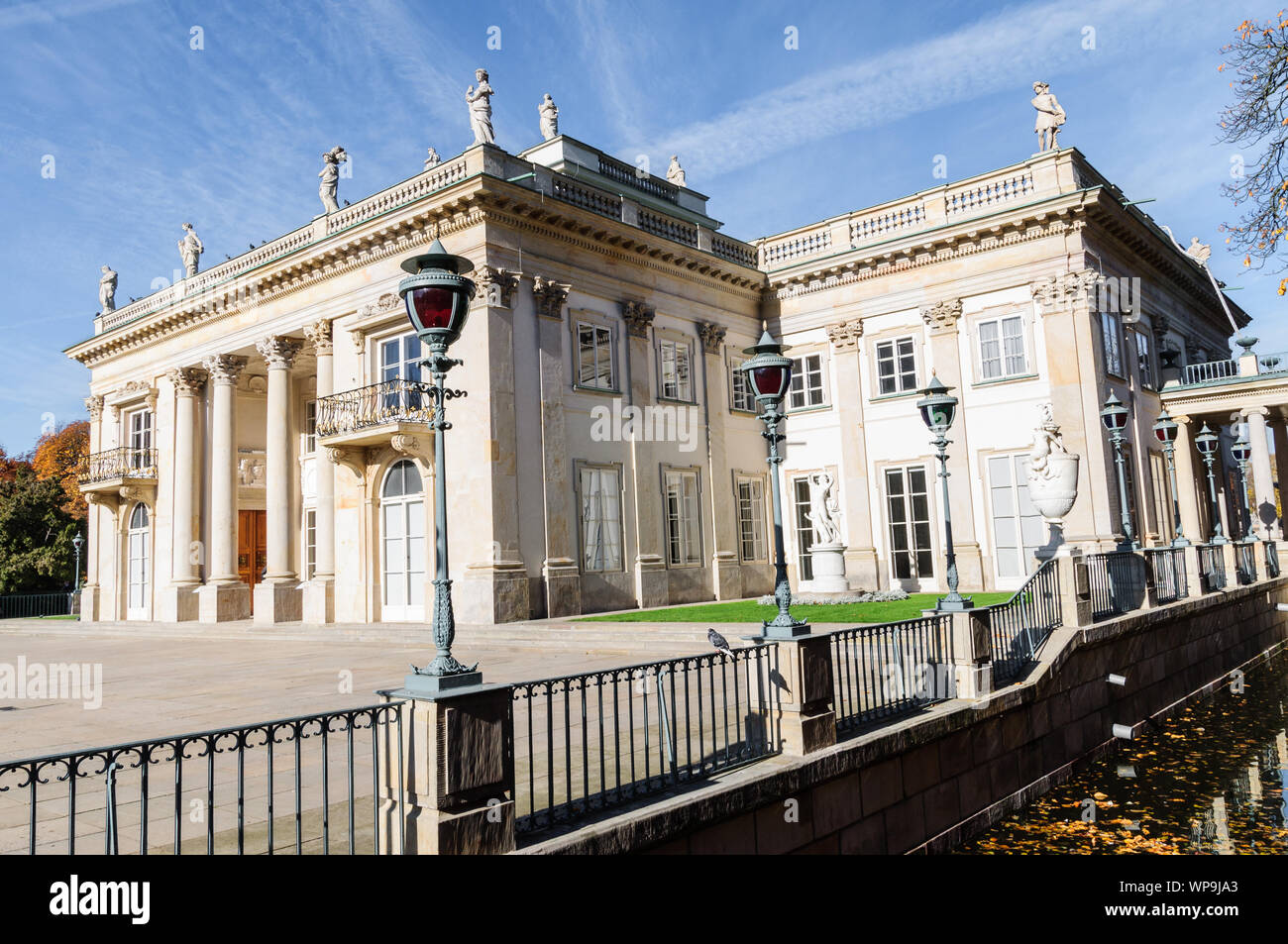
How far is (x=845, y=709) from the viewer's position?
8727mm

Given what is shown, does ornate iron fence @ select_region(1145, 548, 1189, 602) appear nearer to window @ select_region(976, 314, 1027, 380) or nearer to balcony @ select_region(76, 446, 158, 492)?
window @ select_region(976, 314, 1027, 380)

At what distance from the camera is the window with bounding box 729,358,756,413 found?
26516mm

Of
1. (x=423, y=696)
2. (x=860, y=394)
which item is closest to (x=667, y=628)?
(x=423, y=696)

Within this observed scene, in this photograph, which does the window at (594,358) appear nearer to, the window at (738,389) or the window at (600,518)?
the window at (600,518)

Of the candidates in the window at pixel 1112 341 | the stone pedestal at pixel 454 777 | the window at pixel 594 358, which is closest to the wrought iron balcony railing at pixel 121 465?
the window at pixel 594 358

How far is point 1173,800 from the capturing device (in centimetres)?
1045

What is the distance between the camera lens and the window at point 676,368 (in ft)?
79.9

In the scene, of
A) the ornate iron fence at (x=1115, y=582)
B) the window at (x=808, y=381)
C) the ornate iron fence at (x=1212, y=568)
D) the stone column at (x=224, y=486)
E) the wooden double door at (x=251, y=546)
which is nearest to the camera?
the ornate iron fence at (x=1115, y=582)

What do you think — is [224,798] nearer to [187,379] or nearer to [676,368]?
[676,368]

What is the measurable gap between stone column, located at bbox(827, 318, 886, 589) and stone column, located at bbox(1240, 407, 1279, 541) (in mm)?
11434

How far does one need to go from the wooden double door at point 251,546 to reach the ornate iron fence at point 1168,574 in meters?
25.1

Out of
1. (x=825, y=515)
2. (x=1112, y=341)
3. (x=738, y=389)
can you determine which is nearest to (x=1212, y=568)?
(x=1112, y=341)
